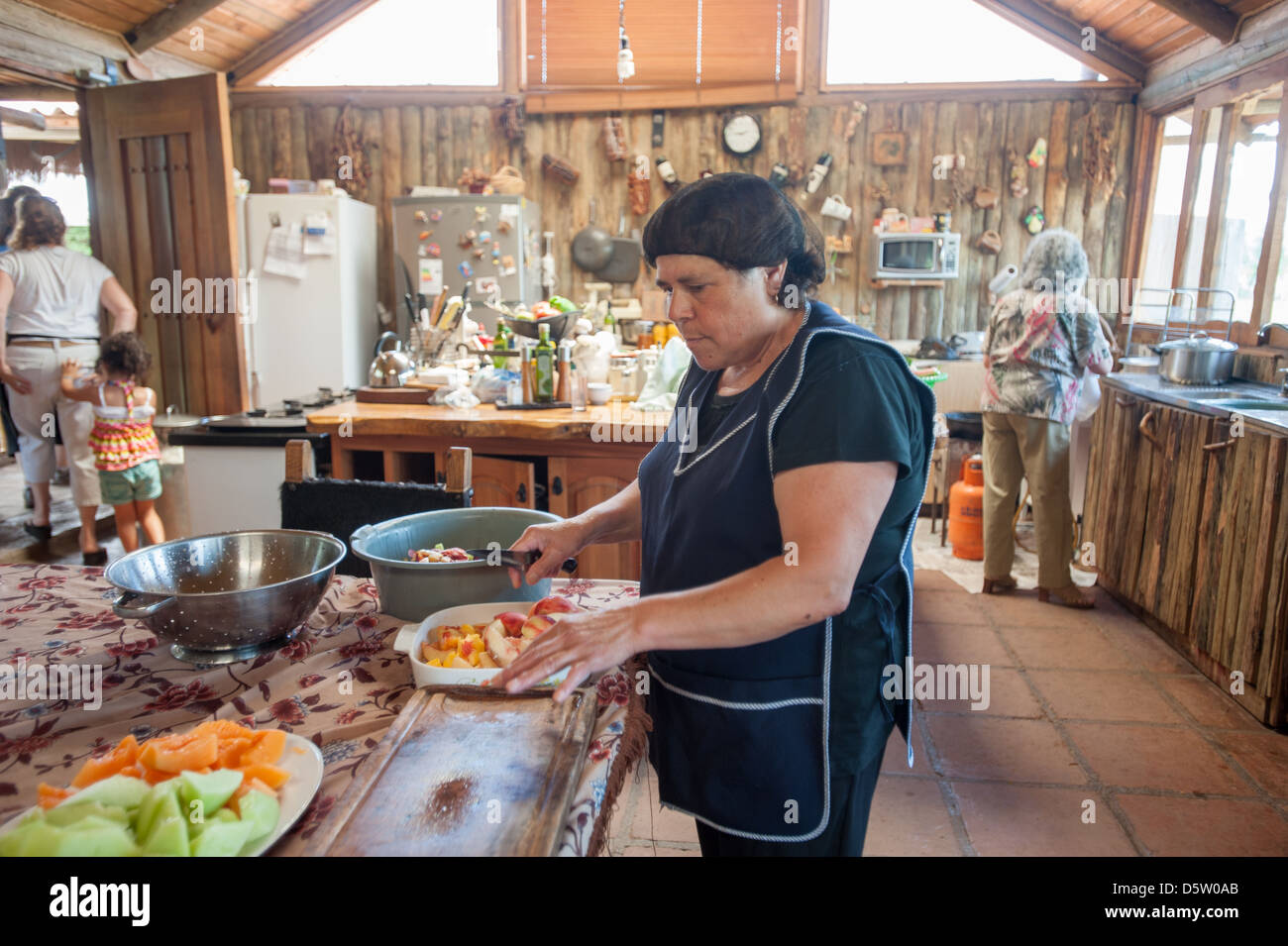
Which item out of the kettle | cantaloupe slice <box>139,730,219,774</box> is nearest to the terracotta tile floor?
cantaloupe slice <box>139,730,219,774</box>

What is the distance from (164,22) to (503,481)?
4.96 metres

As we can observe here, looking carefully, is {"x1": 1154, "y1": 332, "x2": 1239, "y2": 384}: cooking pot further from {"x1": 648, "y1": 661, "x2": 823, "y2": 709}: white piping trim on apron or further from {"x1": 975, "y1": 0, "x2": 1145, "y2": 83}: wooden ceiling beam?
{"x1": 648, "y1": 661, "x2": 823, "y2": 709}: white piping trim on apron

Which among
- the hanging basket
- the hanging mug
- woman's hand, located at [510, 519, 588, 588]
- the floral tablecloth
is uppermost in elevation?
the hanging basket

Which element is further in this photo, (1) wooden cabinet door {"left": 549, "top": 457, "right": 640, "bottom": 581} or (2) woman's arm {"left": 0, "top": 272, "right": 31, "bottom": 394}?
(2) woman's arm {"left": 0, "top": 272, "right": 31, "bottom": 394}

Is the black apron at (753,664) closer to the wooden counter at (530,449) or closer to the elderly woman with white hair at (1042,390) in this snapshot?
the wooden counter at (530,449)

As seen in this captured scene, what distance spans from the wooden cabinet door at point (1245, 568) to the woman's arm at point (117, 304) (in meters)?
5.41

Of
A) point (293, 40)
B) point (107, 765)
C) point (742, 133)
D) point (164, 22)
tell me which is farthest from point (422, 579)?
point (293, 40)

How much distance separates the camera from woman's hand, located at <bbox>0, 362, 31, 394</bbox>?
473 centimetres

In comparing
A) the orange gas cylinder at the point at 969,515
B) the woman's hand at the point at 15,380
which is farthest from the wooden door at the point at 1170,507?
the woman's hand at the point at 15,380

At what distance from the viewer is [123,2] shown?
5.84 metres

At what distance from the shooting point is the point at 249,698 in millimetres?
1346

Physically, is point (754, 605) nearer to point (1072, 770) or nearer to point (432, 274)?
point (1072, 770)

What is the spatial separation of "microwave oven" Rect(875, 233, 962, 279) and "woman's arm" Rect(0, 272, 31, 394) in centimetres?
556

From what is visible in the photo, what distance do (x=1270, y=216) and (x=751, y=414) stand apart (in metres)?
4.65
